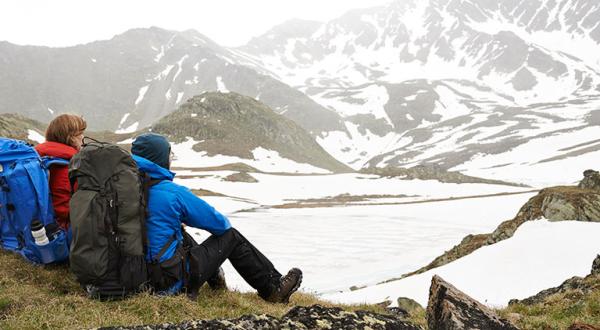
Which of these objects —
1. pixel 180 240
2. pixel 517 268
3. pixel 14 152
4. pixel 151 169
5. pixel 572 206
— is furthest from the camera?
pixel 572 206

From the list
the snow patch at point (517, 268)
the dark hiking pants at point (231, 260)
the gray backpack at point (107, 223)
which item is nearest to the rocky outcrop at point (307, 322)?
the gray backpack at point (107, 223)

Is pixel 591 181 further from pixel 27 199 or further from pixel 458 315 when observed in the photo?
pixel 27 199

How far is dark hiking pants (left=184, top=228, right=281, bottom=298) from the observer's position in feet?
20.3

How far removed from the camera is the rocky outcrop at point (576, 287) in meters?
8.09

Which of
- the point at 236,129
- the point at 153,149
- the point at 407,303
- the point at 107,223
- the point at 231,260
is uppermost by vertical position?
the point at 153,149

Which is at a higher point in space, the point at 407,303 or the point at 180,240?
the point at 180,240

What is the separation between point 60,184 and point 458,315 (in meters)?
5.99

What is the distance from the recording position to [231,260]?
22.2ft

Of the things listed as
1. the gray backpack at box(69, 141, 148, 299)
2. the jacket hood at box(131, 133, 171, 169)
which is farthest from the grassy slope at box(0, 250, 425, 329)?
the jacket hood at box(131, 133, 171, 169)

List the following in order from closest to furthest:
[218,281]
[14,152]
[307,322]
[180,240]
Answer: [307,322] < [180,240] < [14,152] < [218,281]

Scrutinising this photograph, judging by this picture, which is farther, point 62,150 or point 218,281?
point 218,281

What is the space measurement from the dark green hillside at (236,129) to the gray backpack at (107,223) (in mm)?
93943

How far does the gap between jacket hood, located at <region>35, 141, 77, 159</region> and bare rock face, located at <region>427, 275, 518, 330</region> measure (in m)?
5.91

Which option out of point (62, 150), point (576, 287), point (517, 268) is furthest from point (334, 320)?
point (517, 268)
